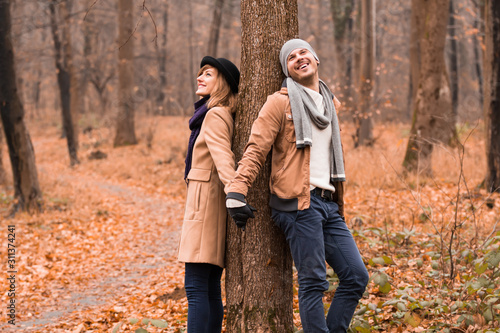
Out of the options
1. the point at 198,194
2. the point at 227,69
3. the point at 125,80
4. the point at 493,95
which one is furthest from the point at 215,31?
the point at 198,194

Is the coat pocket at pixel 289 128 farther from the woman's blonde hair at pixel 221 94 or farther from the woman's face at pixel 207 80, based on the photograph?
the woman's face at pixel 207 80

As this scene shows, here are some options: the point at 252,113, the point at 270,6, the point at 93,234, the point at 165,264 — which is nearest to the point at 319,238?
the point at 252,113

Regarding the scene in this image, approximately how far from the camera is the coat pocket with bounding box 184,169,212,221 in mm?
3342

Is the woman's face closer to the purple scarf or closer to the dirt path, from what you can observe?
the purple scarf

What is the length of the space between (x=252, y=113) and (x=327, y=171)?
73cm

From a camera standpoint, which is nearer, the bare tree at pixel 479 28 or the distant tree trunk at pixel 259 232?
the distant tree trunk at pixel 259 232

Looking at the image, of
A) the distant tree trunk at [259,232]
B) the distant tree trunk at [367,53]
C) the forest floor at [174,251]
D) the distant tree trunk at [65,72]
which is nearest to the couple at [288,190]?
the distant tree trunk at [259,232]

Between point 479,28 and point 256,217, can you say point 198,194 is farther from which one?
point 479,28

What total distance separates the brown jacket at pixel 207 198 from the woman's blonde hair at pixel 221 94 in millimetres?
125

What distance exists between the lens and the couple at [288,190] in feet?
9.77

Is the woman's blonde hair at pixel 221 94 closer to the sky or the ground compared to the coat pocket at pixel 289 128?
closer to the sky

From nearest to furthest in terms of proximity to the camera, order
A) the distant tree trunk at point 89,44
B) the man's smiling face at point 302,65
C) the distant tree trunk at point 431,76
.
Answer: the man's smiling face at point 302,65 → the distant tree trunk at point 431,76 → the distant tree trunk at point 89,44

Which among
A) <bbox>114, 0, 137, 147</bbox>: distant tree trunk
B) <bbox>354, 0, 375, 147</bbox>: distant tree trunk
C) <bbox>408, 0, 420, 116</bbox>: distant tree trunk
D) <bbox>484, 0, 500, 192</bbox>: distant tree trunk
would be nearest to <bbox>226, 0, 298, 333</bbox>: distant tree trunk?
<bbox>484, 0, 500, 192</bbox>: distant tree trunk

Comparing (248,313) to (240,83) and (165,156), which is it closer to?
(240,83)
